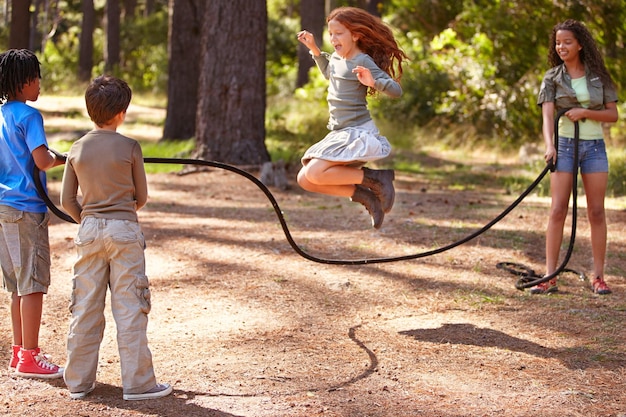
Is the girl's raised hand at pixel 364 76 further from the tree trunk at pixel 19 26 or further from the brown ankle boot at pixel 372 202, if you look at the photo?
the tree trunk at pixel 19 26

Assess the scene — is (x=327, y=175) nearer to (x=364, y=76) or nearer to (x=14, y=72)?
(x=364, y=76)

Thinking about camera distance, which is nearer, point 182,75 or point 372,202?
point 372,202

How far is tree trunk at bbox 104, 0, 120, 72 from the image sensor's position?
82.2ft

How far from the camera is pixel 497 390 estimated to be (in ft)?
14.9

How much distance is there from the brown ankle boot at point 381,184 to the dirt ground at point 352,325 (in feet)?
2.96

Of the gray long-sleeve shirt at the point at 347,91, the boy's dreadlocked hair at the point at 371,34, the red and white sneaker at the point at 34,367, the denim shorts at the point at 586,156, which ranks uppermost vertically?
the boy's dreadlocked hair at the point at 371,34

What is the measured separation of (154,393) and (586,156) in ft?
12.7

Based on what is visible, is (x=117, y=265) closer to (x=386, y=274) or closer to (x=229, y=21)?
(x=386, y=274)

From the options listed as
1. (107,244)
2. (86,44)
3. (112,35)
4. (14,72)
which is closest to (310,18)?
(112,35)

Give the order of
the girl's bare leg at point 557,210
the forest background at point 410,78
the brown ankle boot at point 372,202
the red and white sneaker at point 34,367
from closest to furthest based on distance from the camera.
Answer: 1. the red and white sneaker at point 34,367
2. the brown ankle boot at point 372,202
3. the girl's bare leg at point 557,210
4. the forest background at point 410,78

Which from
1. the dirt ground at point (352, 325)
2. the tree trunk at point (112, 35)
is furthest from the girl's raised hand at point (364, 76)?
the tree trunk at point (112, 35)

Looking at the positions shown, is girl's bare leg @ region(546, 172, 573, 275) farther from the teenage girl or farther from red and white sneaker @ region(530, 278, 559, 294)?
red and white sneaker @ region(530, 278, 559, 294)

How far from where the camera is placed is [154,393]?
432 cm

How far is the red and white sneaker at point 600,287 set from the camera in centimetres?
670
